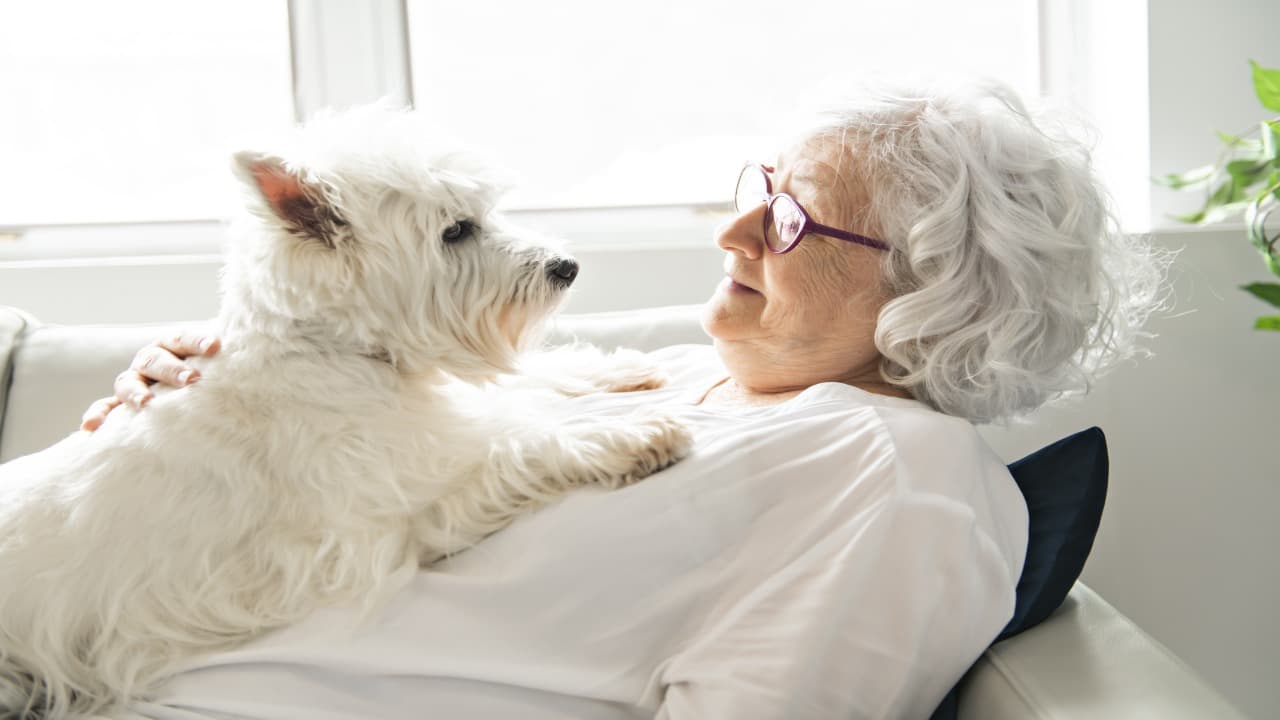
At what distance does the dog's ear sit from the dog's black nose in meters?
0.27

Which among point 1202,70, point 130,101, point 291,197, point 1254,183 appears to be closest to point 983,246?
point 291,197

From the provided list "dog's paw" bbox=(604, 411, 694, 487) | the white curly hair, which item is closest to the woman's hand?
"dog's paw" bbox=(604, 411, 694, 487)

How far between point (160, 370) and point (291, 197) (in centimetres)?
32

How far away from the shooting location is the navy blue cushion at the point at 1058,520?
113cm

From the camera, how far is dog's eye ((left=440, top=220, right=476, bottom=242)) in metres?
1.19

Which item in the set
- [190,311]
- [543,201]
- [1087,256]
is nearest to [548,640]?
[1087,256]

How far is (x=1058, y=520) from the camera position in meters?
1.17

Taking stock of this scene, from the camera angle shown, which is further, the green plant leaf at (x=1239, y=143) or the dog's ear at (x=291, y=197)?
the green plant leaf at (x=1239, y=143)

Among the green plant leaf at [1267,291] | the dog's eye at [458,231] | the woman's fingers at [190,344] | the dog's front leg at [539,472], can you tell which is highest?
the dog's eye at [458,231]

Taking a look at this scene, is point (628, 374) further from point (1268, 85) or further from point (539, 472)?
point (1268, 85)

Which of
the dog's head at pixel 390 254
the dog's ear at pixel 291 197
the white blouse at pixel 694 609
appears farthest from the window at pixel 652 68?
the white blouse at pixel 694 609

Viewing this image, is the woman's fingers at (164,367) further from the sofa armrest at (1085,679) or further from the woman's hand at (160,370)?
the sofa armrest at (1085,679)

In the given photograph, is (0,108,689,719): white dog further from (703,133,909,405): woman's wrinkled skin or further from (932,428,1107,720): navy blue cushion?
(932,428,1107,720): navy blue cushion

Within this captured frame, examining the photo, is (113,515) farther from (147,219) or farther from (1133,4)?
(1133,4)
